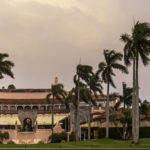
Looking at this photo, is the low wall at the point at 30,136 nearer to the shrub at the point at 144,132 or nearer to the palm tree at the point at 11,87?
the shrub at the point at 144,132

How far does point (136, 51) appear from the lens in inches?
1666

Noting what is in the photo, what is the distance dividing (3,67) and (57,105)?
61.0 metres

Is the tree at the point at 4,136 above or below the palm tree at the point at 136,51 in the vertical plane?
below

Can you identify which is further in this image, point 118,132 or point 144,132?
point 118,132

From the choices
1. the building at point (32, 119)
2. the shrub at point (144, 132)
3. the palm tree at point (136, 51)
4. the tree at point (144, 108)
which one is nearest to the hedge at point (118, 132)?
the shrub at point (144, 132)

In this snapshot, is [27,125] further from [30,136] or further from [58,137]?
[58,137]

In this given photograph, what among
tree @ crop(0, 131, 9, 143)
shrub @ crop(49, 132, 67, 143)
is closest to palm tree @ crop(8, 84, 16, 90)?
tree @ crop(0, 131, 9, 143)

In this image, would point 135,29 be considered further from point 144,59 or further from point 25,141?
point 25,141

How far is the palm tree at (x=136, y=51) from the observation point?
1629 inches

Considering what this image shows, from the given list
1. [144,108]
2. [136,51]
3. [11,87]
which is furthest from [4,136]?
[11,87]

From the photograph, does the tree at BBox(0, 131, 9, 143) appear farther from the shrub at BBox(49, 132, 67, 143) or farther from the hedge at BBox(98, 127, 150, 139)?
the hedge at BBox(98, 127, 150, 139)

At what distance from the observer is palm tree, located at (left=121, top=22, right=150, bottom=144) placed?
4138 cm

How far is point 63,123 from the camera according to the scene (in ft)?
310

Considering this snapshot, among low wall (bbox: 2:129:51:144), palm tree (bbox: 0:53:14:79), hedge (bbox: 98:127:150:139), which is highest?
palm tree (bbox: 0:53:14:79)
